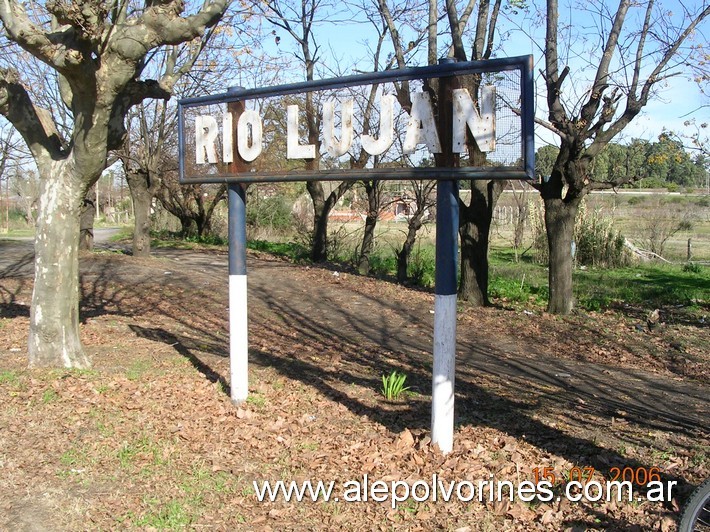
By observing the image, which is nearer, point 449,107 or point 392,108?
point 449,107

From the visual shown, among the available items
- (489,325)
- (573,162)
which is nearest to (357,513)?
(489,325)

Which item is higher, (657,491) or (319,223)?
(319,223)

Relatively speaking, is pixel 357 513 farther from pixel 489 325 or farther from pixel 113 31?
pixel 489 325

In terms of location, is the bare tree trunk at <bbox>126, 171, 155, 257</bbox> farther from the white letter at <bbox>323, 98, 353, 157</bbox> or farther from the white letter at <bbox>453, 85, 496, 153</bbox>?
the white letter at <bbox>453, 85, 496, 153</bbox>

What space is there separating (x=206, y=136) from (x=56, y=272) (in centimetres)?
210

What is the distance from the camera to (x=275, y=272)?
1742 cm

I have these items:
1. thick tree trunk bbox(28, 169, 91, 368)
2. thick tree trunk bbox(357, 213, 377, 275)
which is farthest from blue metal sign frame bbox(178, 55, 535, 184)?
thick tree trunk bbox(357, 213, 377, 275)

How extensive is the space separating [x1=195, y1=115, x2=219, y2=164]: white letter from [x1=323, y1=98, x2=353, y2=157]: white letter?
1.34 metres

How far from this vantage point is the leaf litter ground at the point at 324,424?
4043 millimetres

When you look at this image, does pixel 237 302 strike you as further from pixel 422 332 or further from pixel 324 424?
pixel 422 332

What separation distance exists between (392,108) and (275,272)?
12.7 metres

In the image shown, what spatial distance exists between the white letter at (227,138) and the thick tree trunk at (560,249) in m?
7.74

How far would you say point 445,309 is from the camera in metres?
4.83

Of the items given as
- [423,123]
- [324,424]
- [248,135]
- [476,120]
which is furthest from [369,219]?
[476,120]
